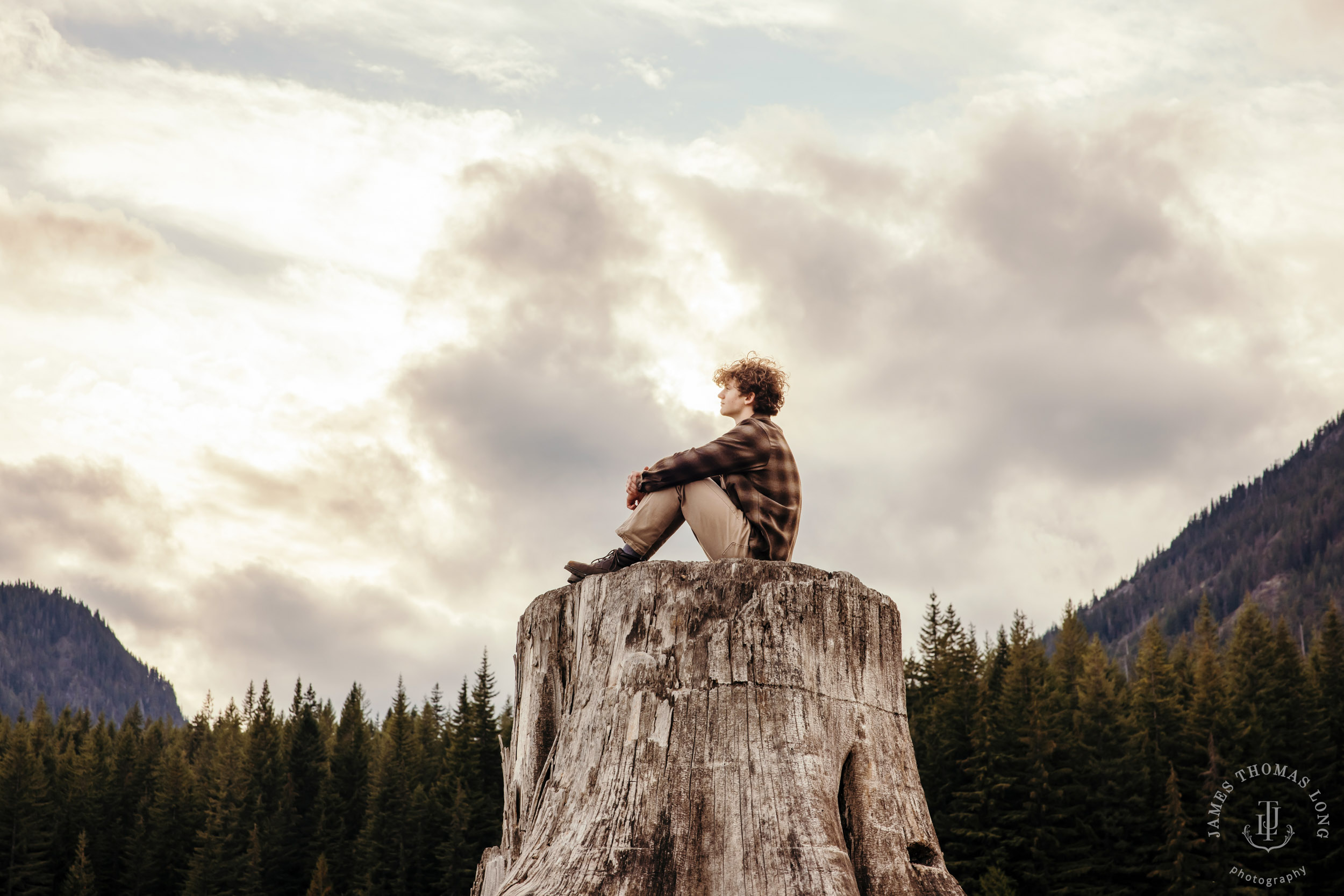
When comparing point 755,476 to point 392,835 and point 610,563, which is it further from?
point 392,835

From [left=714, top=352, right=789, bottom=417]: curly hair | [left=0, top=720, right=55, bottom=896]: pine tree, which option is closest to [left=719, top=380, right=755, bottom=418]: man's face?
[left=714, top=352, right=789, bottom=417]: curly hair

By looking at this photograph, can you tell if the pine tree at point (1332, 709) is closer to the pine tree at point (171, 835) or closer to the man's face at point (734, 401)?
the man's face at point (734, 401)

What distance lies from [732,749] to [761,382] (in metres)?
2.42

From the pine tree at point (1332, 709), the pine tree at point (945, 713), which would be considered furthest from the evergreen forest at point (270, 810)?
the pine tree at point (1332, 709)

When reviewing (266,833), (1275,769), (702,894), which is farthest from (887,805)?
(266,833)

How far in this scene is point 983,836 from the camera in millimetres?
55906

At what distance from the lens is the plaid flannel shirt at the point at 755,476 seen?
675cm

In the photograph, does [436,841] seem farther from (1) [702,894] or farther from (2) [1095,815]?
(1) [702,894]

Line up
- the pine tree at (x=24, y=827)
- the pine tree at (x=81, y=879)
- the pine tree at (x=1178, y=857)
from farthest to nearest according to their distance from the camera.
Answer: the pine tree at (x=24, y=827) < the pine tree at (x=81, y=879) < the pine tree at (x=1178, y=857)

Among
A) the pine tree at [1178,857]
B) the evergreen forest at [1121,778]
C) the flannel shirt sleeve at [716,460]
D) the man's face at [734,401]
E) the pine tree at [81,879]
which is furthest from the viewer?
the pine tree at [81,879]

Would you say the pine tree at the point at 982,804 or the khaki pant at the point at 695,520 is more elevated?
the pine tree at the point at 982,804

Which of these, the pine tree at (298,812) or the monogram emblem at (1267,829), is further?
the pine tree at (298,812)

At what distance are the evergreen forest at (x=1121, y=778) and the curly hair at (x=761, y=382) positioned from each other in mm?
50954

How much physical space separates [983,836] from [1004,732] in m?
5.90
